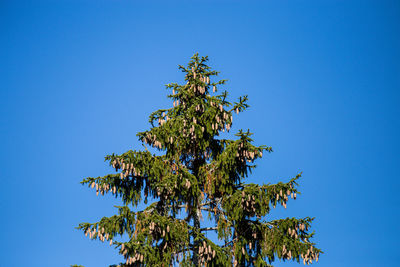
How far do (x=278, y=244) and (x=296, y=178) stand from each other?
1870mm

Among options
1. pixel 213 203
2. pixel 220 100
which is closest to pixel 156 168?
pixel 213 203

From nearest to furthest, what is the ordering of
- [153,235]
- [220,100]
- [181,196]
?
[153,235] < [181,196] < [220,100]

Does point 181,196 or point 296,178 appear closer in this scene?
point 296,178

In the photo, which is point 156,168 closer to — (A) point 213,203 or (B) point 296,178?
(A) point 213,203

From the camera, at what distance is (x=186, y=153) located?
15.1 metres

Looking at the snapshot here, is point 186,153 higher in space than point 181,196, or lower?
higher

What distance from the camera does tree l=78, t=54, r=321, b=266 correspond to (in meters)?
12.7

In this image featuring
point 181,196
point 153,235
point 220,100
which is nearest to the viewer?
point 153,235

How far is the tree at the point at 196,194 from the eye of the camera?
1266cm

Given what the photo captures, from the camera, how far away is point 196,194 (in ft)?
45.2

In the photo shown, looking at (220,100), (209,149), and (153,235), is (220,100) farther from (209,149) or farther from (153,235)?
(153,235)

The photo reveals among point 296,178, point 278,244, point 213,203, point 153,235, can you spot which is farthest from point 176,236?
point 296,178

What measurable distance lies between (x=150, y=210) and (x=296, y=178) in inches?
174

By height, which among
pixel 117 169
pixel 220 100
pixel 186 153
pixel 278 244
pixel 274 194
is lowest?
pixel 278 244
